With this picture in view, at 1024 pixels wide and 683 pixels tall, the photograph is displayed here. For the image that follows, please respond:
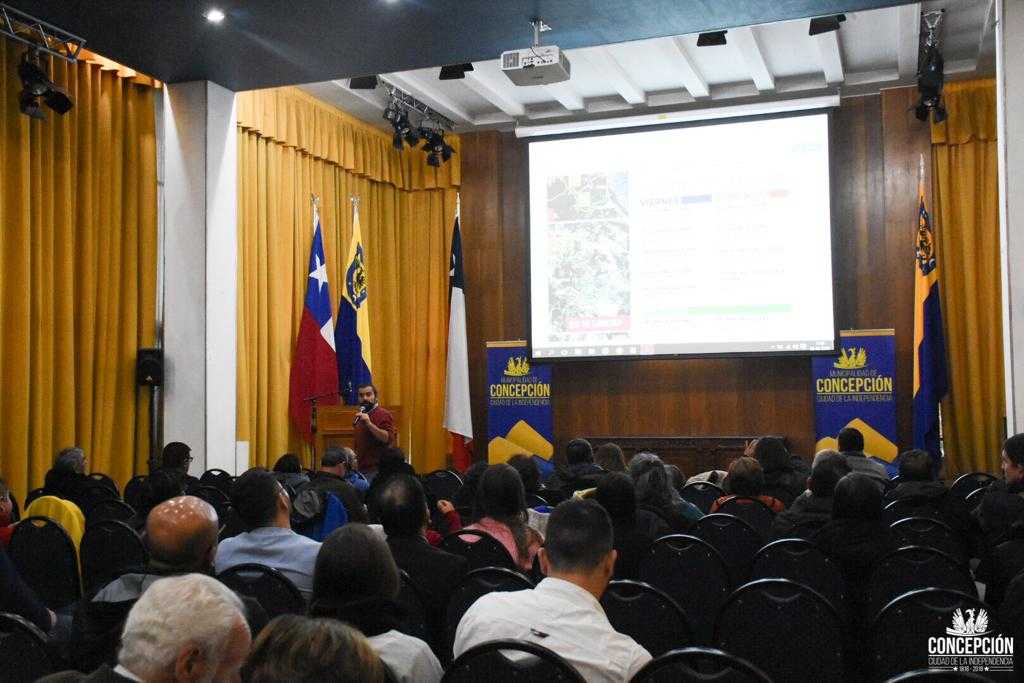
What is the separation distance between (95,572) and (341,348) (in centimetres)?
701

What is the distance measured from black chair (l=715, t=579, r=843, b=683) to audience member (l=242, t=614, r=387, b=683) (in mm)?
1535

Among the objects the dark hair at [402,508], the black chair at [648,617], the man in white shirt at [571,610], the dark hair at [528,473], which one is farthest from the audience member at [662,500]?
the man in white shirt at [571,610]

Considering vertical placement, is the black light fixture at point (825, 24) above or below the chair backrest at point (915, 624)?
above

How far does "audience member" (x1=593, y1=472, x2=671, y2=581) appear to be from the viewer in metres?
3.87

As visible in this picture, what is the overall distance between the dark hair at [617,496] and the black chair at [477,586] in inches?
39.8

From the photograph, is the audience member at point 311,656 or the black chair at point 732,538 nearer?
the audience member at point 311,656

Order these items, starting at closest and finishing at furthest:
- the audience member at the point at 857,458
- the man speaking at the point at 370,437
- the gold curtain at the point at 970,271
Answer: the audience member at the point at 857,458 < the man speaking at the point at 370,437 < the gold curtain at the point at 970,271

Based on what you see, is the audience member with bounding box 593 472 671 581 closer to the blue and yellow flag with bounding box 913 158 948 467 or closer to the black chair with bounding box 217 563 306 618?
the black chair with bounding box 217 563 306 618

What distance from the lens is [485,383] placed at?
500 inches

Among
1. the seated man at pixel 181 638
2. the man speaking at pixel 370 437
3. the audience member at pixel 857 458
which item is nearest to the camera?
the seated man at pixel 181 638

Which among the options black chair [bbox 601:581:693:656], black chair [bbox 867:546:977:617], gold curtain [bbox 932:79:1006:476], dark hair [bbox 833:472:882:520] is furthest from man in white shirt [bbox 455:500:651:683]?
gold curtain [bbox 932:79:1006:476]

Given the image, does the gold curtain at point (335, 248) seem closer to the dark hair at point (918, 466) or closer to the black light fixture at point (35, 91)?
the black light fixture at point (35, 91)

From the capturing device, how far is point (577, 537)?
2469 millimetres

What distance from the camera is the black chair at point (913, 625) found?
2.57 meters
